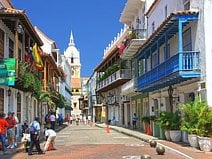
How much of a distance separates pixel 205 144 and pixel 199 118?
1.24 meters

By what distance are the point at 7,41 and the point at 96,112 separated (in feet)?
192

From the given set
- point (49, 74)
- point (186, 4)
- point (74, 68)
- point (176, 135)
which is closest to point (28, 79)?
point (176, 135)

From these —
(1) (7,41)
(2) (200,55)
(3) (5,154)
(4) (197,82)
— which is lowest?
(3) (5,154)

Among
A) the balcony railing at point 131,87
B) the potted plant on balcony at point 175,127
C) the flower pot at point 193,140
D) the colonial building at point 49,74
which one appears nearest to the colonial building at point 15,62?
the colonial building at point 49,74

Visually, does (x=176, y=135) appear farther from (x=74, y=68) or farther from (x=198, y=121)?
(x=74, y=68)

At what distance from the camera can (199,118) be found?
57.3 feet

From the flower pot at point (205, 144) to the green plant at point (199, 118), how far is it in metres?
0.61

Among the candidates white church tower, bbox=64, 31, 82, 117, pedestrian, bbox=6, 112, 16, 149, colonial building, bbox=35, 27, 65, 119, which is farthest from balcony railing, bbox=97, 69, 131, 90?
white church tower, bbox=64, 31, 82, 117

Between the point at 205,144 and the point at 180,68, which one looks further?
the point at 180,68

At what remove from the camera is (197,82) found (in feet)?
64.6

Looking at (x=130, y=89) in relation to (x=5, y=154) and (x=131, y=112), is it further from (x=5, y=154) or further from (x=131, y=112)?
(x=5, y=154)

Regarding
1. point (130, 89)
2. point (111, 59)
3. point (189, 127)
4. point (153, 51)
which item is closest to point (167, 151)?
point (189, 127)

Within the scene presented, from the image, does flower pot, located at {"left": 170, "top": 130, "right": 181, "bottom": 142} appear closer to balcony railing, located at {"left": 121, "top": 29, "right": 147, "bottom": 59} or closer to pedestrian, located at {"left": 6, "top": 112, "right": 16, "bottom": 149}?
pedestrian, located at {"left": 6, "top": 112, "right": 16, "bottom": 149}

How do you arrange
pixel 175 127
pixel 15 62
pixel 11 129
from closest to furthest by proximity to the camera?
pixel 15 62
pixel 11 129
pixel 175 127
